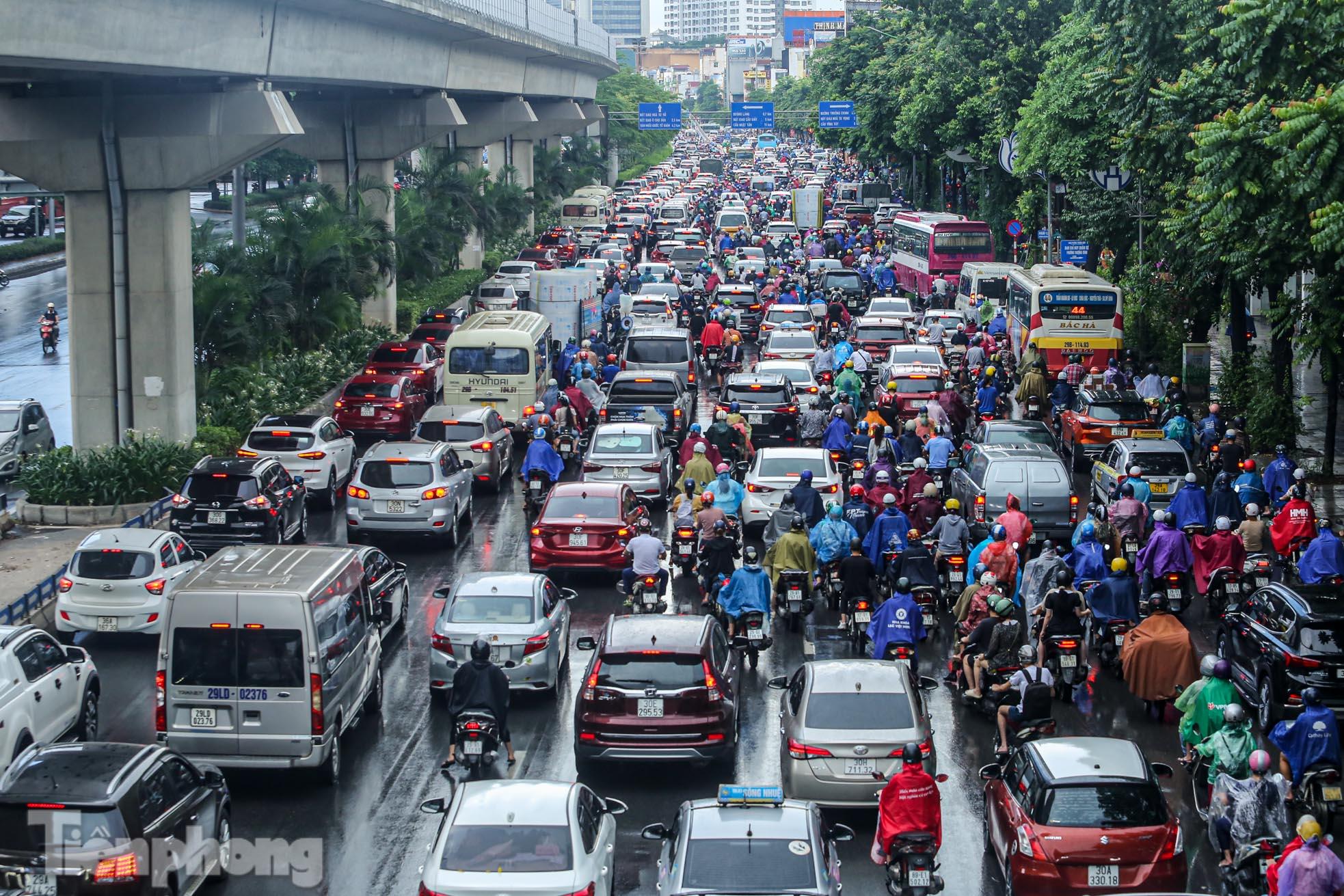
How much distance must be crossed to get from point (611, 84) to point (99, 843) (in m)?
120

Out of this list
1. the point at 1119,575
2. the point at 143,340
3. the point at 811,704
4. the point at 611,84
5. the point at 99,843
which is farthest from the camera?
the point at 611,84

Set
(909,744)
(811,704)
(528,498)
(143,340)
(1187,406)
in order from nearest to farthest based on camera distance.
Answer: (909,744) → (811,704) → (528,498) → (143,340) → (1187,406)

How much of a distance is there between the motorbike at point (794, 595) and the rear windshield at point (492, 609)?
3835 mm

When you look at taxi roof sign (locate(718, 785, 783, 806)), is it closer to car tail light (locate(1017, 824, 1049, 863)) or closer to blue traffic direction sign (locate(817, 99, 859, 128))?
car tail light (locate(1017, 824, 1049, 863))

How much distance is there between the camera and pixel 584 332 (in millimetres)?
44375

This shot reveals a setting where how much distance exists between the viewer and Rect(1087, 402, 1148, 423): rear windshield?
29.7 m

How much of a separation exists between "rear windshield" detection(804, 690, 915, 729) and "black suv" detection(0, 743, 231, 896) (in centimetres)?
489

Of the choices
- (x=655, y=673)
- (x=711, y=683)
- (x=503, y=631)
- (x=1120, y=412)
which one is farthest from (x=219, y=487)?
(x=1120, y=412)

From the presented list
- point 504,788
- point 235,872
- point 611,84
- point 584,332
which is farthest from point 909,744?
point 611,84

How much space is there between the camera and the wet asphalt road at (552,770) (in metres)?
13.4

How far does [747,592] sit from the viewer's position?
61.2ft

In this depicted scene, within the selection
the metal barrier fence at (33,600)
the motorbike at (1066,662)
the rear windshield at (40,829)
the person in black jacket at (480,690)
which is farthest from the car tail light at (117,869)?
the motorbike at (1066,662)

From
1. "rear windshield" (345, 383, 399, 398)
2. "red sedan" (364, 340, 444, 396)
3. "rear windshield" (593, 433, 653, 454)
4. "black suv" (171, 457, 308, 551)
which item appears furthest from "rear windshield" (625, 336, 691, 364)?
"black suv" (171, 457, 308, 551)

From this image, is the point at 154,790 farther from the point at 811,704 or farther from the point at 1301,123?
the point at 1301,123
